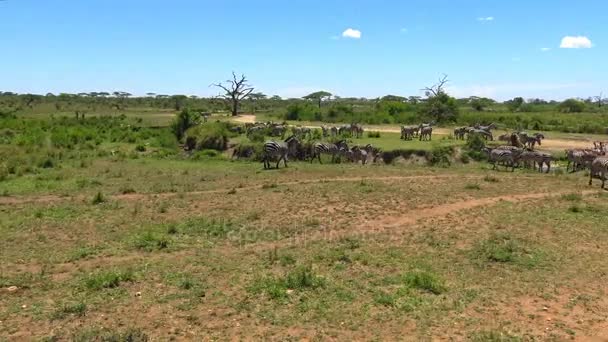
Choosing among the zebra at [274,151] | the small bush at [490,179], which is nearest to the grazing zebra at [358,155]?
the zebra at [274,151]

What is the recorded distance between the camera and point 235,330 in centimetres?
852

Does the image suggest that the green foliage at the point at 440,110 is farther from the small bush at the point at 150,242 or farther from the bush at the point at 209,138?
the small bush at the point at 150,242

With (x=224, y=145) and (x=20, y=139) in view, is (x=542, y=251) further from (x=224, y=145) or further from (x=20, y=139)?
(x=20, y=139)

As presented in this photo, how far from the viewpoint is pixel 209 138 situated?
119ft

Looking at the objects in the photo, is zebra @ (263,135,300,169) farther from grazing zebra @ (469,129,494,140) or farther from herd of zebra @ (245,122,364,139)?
grazing zebra @ (469,129,494,140)

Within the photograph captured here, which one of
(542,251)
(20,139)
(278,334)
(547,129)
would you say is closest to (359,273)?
(278,334)

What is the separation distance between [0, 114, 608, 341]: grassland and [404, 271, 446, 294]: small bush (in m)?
0.04

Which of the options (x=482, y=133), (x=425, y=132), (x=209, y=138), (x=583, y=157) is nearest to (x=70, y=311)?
(x=583, y=157)

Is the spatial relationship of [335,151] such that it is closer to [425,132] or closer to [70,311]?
[425,132]

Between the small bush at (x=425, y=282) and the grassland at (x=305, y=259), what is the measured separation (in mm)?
40

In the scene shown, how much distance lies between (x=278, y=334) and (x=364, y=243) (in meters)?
5.19

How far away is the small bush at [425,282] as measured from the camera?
10.1 metres

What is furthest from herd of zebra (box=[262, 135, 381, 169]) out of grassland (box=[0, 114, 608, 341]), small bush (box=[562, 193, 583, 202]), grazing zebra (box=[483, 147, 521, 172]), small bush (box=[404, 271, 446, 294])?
small bush (box=[404, 271, 446, 294])

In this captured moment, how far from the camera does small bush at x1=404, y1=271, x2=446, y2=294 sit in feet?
33.2
